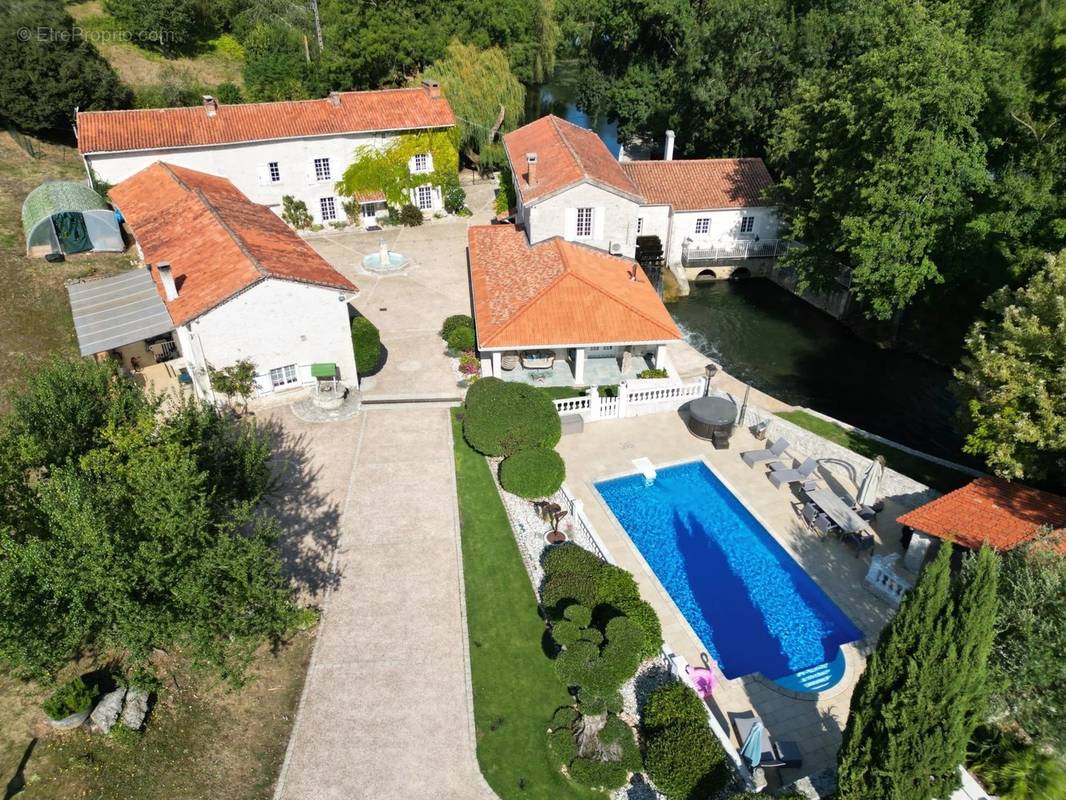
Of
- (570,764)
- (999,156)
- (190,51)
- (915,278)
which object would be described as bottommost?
(570,764)

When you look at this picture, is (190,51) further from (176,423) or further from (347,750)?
(347,750)

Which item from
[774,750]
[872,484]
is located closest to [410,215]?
[872,484]

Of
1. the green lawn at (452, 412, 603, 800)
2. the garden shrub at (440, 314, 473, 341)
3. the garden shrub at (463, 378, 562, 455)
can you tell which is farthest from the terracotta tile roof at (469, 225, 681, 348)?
the green lawn at (452, 412, 603, 800)

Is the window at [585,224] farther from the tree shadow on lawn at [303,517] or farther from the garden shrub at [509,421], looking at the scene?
the tree shadow on lawn at [303,517]

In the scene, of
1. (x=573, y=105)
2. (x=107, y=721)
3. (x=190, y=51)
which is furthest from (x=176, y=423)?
(x=573, y=105)

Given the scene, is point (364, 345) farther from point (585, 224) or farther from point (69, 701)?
point (69, 701)

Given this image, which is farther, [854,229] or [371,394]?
[854,229]

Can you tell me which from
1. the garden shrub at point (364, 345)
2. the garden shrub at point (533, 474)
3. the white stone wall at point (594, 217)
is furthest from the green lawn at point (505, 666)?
the white stone wall at point (594, 217)
